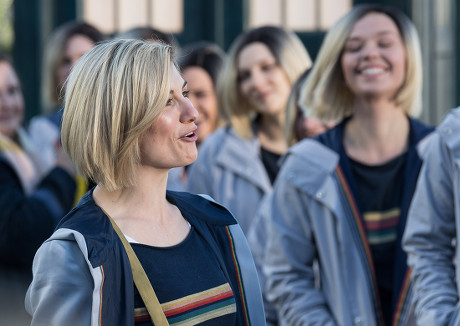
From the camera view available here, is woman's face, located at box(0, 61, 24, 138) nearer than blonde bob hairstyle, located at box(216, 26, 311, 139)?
Yes

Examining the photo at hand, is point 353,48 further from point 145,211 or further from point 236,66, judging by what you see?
point 145,211

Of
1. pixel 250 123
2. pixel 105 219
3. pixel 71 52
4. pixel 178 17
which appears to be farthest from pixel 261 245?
pixel 178 17

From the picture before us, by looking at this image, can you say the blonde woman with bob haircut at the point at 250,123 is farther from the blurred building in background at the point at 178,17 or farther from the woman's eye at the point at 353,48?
the blurred building in background at the point at 178,17

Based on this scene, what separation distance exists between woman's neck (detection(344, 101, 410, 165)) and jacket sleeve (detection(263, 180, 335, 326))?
314mm

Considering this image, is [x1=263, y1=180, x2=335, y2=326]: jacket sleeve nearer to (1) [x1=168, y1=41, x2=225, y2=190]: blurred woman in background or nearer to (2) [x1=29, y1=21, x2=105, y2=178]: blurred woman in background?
(1) [x1=168, y1=41, x2=225, y2=190]: blurred woman in background

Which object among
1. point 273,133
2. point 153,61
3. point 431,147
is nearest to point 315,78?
point 273,133

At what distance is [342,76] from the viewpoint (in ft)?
12.9

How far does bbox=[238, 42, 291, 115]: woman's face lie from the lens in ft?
15.1

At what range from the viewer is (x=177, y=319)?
2205 mm

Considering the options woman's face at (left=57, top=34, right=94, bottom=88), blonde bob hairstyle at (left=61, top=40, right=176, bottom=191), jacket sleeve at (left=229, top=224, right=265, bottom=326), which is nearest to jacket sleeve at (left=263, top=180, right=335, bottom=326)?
jacket sleeve at (left=229, top=224, right=265, bottom=326)

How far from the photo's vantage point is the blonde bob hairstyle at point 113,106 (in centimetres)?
225

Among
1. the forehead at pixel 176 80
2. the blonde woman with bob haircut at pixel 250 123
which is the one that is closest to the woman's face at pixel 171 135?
the forehead at pixel 176 80

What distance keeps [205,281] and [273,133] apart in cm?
240

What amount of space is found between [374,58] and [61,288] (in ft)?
6.60
